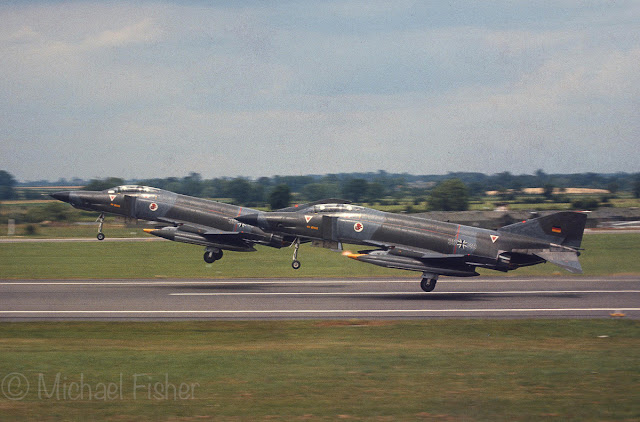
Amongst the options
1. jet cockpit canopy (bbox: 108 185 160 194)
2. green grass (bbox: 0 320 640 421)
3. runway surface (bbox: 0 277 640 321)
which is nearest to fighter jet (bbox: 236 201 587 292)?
runway surface (bbox: 0 277 640 321)

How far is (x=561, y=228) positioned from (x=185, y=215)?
18.3 metres

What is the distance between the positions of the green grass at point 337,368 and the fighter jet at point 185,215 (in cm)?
1083

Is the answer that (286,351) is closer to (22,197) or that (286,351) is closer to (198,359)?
(198,359)

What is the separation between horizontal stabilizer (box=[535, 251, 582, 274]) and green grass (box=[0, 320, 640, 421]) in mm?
6032

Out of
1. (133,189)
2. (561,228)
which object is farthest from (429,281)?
(133,189)

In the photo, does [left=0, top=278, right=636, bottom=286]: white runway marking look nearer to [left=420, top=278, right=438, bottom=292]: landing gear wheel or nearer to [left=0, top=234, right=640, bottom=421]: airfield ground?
[left=420, top=278, right=438, bottom=292]: landing gear wheel

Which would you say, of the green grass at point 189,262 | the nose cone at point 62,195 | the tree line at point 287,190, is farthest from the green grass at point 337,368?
the tree line at point 287,190

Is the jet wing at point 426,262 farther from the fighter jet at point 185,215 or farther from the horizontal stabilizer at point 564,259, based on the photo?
the fighter jet at point 185,215

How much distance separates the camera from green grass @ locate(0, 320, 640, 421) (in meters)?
11.3

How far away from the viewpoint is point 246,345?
1741cm

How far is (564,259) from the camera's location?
26344 millimetres

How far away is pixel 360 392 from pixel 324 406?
43.1 inches

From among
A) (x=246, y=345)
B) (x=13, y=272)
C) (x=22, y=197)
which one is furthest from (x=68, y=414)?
(x=22, y=197)

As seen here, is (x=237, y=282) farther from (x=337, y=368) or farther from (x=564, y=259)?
(x=337, y=368)
